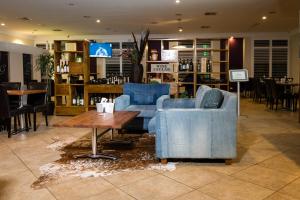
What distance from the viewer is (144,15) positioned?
8648 mm

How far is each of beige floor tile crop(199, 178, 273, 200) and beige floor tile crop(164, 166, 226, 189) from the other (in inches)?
4.2

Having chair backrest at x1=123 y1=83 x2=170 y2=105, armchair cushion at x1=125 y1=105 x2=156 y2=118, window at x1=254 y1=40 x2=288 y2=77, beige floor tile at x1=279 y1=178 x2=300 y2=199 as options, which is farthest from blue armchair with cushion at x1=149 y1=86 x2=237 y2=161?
window at x1=254 y1=40 x2=288 y2=77

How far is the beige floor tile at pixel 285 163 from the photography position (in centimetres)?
332

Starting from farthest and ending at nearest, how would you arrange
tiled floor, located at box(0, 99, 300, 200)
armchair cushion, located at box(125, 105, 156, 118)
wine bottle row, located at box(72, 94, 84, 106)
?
wine bottle row, located at box(72, 94, 84, 106)
armchair cushion, located at box(125, 105, 156, 118)
tiled floor, located at box(0, 99, 300, 200)

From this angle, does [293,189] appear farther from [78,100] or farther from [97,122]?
[78,100]

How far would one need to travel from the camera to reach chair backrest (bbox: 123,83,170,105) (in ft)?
19.0

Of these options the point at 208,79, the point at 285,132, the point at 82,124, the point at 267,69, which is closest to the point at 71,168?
the point at 82,124

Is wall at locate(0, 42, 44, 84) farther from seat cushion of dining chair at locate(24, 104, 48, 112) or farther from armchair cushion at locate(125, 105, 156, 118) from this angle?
armchair cushion at locate(125, 105, 156, 118)

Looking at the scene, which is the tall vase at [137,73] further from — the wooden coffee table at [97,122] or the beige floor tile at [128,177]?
the beige floor tile at [128,177]

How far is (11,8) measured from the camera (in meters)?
7.59

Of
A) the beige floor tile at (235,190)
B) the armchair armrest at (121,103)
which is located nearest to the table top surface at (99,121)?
the armchair armrest at (121,103)

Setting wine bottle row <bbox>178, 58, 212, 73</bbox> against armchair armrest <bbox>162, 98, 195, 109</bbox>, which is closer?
armchair armrest <bbox>162, 98, 195, 109</bbox>

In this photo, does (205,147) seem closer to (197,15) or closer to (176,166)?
(176,166)

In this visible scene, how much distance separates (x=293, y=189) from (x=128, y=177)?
5.29 ft
